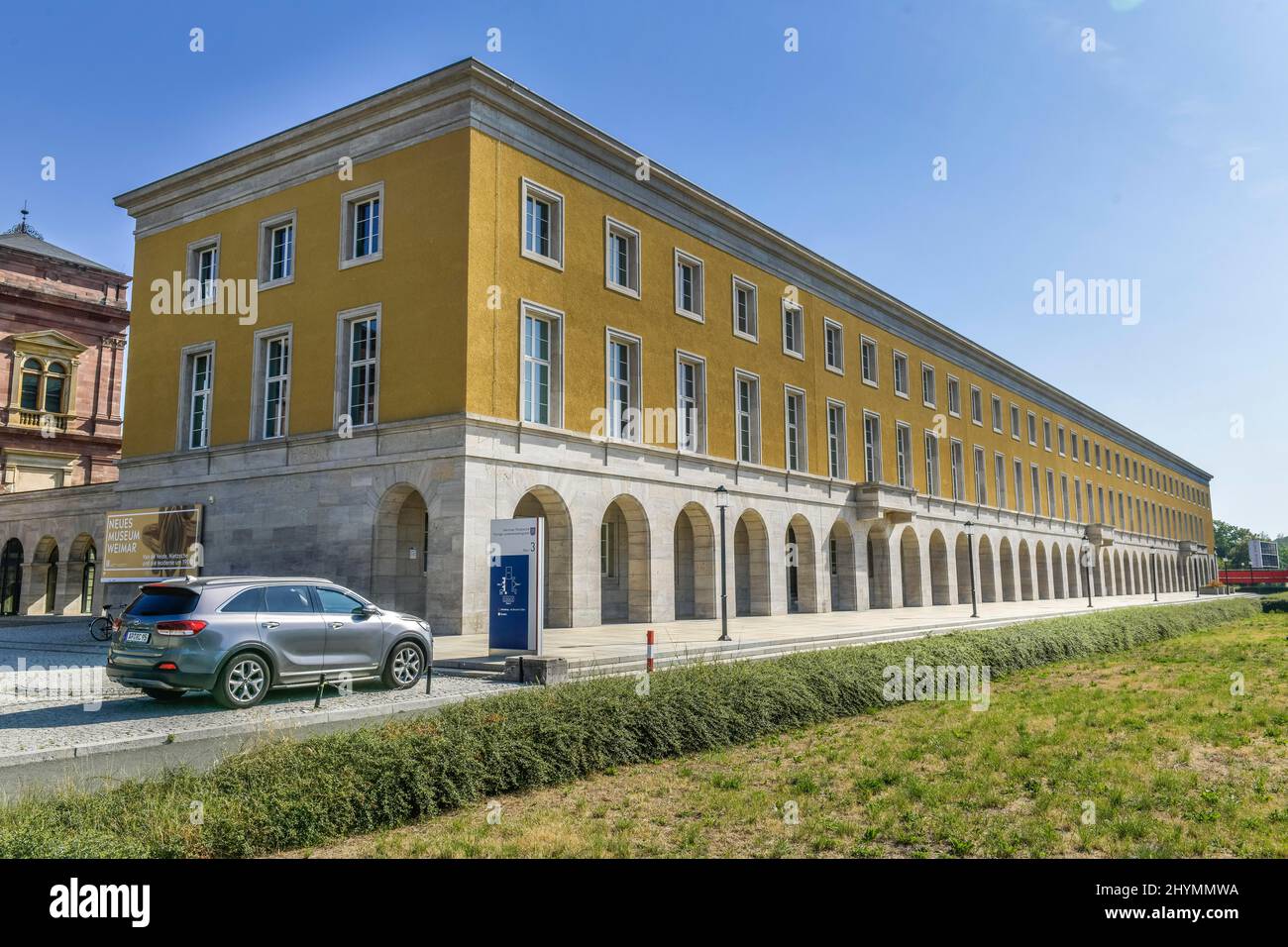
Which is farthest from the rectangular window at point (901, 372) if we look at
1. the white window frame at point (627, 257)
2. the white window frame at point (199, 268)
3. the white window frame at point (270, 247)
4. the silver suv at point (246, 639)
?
the silver suv at point (246, 639)

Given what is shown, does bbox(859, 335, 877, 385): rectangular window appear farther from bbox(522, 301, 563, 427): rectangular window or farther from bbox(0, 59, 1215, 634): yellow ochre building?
bbox(522, 301, 563, 427): rectangular window

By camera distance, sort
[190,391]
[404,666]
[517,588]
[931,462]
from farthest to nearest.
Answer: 1. [931,462]
2. [190,391]
3. [517,588]
4. [404,666]

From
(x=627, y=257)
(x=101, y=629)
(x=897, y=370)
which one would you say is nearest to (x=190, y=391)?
(x=101, y=629)

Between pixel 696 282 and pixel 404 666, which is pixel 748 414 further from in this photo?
pixel 404 666

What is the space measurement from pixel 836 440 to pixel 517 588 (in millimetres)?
24949

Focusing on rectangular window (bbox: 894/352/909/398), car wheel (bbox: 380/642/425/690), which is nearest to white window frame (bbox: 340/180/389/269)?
car wheel (bbox: 380/642/425/690)

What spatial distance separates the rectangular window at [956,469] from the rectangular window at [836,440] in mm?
12574

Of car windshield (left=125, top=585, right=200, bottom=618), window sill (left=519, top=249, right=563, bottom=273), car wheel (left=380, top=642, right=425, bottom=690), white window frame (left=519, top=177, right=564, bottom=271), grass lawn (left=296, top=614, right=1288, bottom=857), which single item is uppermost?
white window frame (left=519, top=177, right=564, bottom=271)

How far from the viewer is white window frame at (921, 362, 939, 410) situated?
47.4 metres

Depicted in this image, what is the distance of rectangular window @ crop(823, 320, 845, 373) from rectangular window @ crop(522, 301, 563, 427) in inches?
662

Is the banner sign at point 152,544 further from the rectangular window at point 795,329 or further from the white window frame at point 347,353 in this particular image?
the rectangular window at point 795,329

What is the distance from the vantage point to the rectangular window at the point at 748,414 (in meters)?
32.8

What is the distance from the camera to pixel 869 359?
42.4 metres

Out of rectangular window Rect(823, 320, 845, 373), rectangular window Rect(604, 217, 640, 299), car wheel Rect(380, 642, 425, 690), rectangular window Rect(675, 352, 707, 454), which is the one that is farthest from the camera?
rectangular window Rect(823, 320, 845, 373)
